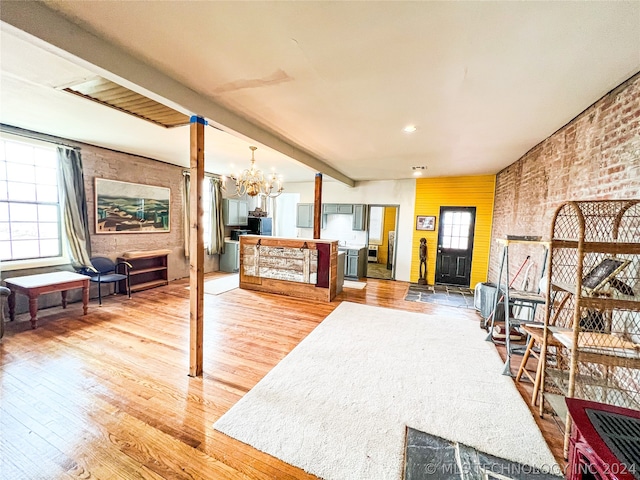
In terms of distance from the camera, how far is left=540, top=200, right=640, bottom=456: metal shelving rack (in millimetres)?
1529

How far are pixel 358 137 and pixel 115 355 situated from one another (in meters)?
3.89

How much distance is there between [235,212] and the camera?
7.41 m

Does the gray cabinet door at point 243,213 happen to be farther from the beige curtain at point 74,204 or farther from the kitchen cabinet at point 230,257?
the beige curtain at point 74,204

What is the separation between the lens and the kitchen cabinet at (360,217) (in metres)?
6.93

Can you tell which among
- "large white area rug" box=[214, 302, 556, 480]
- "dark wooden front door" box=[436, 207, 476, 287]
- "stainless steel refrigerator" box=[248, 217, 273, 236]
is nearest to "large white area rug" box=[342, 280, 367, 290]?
"dark wooden front door" box=[436, 207, 476, 287]

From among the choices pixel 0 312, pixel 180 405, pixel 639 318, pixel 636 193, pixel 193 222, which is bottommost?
pixel 180 405

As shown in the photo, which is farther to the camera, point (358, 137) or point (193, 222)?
point (358, 137)

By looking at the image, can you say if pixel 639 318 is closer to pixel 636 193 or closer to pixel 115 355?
pixel 636 193

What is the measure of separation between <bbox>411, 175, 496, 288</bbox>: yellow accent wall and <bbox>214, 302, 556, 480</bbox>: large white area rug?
3345 millimetres

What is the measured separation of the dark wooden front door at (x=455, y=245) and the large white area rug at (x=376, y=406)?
330 centimetres

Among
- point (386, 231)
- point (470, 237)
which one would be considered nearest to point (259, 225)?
point (386, 231)

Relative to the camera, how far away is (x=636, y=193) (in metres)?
Answer: 1.85

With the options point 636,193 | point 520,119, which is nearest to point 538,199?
point 520,119

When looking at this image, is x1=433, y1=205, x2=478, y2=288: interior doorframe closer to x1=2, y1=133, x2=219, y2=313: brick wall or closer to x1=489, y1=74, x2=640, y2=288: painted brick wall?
x1=489, y1=74, x2=640, y2=288: painted brick wall
